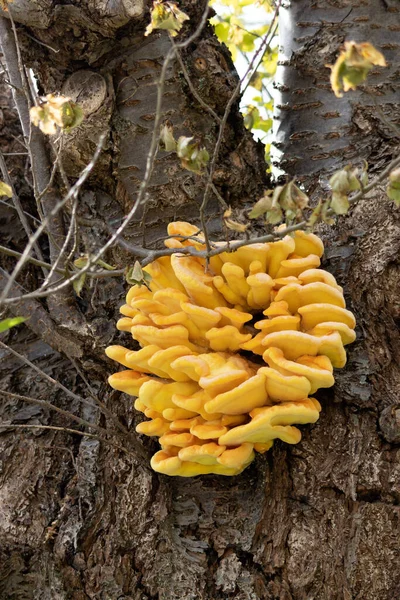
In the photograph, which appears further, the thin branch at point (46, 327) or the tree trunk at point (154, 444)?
the thin branch at point (46, 327)

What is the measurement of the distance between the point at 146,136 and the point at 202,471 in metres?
1.70

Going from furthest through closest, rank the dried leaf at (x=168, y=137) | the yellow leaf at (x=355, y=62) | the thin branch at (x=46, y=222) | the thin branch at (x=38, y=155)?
the thin branch at (x=38, y=155)
the dried leaf at (x=168, y=137)
the yellow leaf at (x=355, y=62)
the thin branch at (x=46, y=222)

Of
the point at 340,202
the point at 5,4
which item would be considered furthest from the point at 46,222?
the point at 5,4

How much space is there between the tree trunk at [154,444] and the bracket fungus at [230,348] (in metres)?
0.27

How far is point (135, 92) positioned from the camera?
3.30m

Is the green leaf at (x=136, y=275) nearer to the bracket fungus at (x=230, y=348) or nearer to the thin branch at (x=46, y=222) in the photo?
the bracket fungus at (x=230, y=348)

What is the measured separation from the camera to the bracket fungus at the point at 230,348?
2.57 m

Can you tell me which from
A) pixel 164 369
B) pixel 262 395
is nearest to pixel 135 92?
pixel 164 369

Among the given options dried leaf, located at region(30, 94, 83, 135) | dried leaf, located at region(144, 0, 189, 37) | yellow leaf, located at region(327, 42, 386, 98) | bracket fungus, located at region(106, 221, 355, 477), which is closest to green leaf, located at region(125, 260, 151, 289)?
bracket fungus, located at region(106, 221, 355, 477)

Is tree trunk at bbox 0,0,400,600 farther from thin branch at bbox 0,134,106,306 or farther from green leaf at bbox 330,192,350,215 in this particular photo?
green leaf at bbox 330,192,350,215

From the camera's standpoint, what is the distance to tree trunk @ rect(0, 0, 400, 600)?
2.78 m

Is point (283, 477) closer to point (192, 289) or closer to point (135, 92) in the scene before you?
point (192, 289)

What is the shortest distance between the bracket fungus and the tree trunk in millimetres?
273

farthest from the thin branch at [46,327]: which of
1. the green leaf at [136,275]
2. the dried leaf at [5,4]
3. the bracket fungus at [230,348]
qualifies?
the dried leaf at [5,4]
